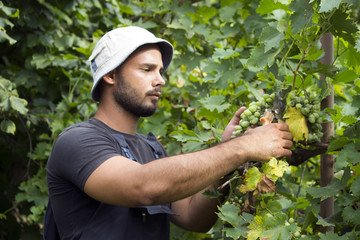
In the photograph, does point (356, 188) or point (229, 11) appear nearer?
point (356, 188)

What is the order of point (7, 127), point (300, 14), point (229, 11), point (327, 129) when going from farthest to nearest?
point (7, 127) → point (229, 11) → point (327, 129) → point (300, 14)

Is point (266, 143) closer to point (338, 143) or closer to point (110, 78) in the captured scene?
point (338, 143)

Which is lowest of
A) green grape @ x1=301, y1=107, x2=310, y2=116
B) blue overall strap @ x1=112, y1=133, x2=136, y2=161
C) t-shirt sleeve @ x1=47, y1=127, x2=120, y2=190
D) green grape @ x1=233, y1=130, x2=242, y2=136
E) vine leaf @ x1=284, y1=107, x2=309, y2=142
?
blue overall strap @ x1=112, y1=133, x2=136, y2=161

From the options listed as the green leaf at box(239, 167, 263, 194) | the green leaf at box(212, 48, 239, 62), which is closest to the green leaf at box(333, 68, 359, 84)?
the green leaf at box(239, 167, 263, 194)

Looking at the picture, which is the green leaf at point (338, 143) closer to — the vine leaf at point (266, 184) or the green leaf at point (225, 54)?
the vine leaf at point (266, 184)

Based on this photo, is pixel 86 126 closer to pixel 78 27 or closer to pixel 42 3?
pixel 42 3

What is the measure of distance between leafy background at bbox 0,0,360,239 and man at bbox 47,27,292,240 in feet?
0.69

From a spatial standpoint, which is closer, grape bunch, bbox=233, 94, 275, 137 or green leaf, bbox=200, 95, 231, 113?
grape bunch, bbox=233, 94, 275, 137

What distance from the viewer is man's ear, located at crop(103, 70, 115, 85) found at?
8.19 ft

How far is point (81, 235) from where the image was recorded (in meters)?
2.15

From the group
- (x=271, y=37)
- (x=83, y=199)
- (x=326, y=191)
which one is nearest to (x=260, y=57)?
(x=271, y=37)

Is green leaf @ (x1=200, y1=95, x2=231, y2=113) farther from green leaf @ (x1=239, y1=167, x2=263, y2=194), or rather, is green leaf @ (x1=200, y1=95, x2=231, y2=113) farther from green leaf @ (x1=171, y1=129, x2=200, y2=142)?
green leaf @ (x1=239, y1=167, x2=263, y2=194)

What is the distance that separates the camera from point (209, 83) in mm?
3250

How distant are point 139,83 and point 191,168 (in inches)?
28.1
